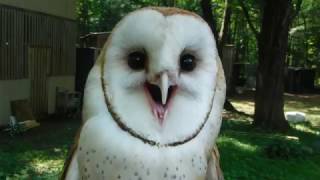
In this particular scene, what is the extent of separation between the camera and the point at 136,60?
6.20ft

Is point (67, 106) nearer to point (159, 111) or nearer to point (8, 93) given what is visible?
point (8, 93)

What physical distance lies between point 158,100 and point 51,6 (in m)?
10.9

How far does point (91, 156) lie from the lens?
6.42 feet

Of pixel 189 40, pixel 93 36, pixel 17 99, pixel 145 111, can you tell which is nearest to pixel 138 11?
pixel 189 40

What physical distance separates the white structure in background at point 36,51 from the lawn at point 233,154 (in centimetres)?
113

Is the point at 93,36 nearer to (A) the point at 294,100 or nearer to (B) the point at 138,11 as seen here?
(A) the point at 294,100

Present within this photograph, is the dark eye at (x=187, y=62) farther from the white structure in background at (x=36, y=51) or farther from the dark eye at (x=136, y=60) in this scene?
the white structure in background at (x=36, y=51)

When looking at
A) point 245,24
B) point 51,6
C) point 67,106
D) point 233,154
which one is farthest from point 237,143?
point 245,24

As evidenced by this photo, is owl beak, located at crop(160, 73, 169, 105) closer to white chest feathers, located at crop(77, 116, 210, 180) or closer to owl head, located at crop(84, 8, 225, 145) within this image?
owl head, located at crop(84, 8, 225, 145)

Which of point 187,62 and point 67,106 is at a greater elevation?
point 187,62

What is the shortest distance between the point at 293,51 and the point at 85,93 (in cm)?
2768

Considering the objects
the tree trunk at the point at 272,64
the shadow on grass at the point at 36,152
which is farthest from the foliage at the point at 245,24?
the shadow on grass at the point at 36,152

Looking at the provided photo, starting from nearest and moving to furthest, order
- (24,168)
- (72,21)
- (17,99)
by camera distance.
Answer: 1. (24,168)
2. (17,99)
3. (72,21)

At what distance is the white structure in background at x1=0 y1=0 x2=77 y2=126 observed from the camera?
10.6 meters
